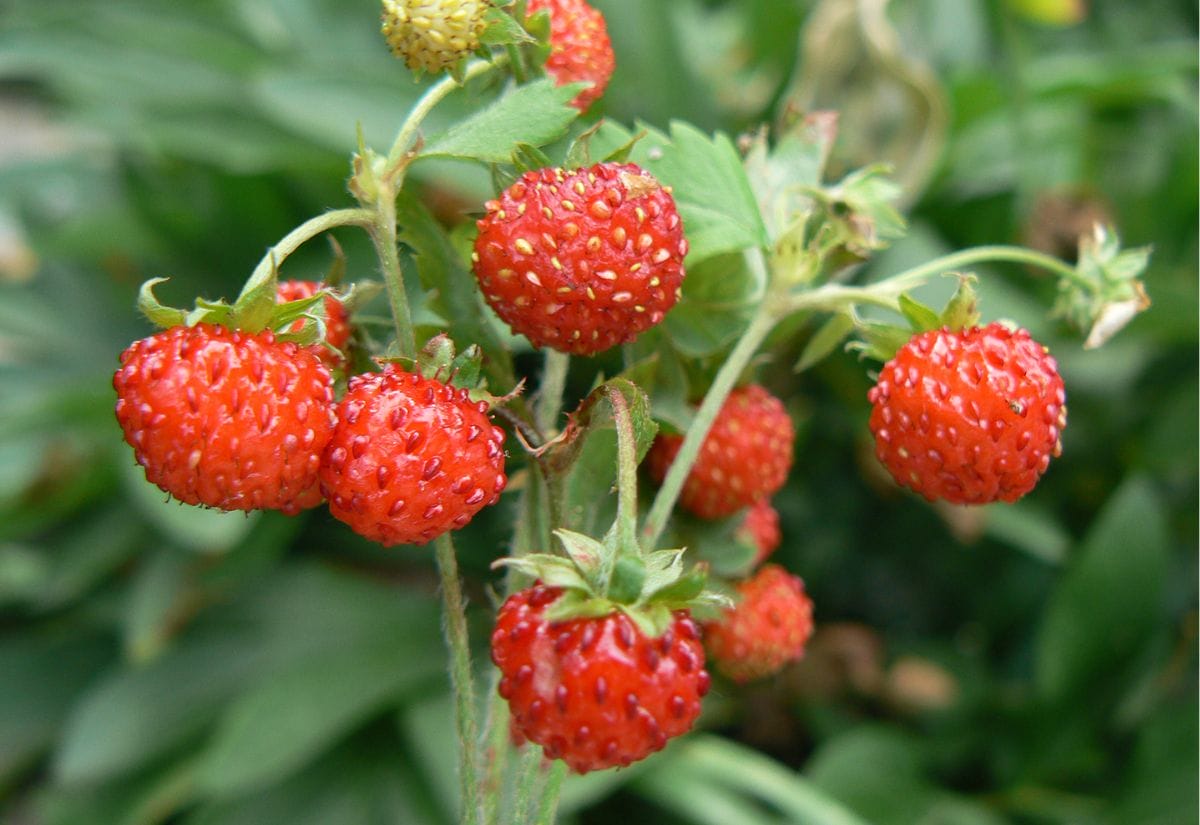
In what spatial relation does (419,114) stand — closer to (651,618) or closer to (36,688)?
(651,618)

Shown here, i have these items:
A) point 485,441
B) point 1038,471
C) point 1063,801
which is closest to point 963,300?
point 1038,471

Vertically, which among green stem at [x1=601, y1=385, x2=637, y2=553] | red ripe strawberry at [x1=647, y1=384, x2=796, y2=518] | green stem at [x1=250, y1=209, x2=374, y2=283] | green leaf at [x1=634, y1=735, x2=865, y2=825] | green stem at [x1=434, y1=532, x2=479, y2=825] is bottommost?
green leaf at [x1=634, y1=735, x2=865, y2=825]

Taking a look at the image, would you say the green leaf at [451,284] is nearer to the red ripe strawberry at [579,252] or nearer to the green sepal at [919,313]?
the red ripe strawberry at [579,252]

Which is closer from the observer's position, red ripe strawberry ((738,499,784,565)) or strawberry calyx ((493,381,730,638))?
strawberry calyx ((493,381,730,638))

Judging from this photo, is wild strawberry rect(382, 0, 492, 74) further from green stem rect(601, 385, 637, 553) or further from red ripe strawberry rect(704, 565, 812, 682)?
red ripe strawberry rect(704, 565, 812, 682)

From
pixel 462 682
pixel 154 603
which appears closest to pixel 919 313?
pixel 462 682

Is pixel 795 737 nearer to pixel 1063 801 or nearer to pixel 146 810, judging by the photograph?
pixel 1063 801

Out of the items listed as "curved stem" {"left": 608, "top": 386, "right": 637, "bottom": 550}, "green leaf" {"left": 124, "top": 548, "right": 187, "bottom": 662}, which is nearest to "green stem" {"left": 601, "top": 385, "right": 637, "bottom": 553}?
"curved stem" {"left": 608, "top": 386, "right": 637, "bottom": 550}
